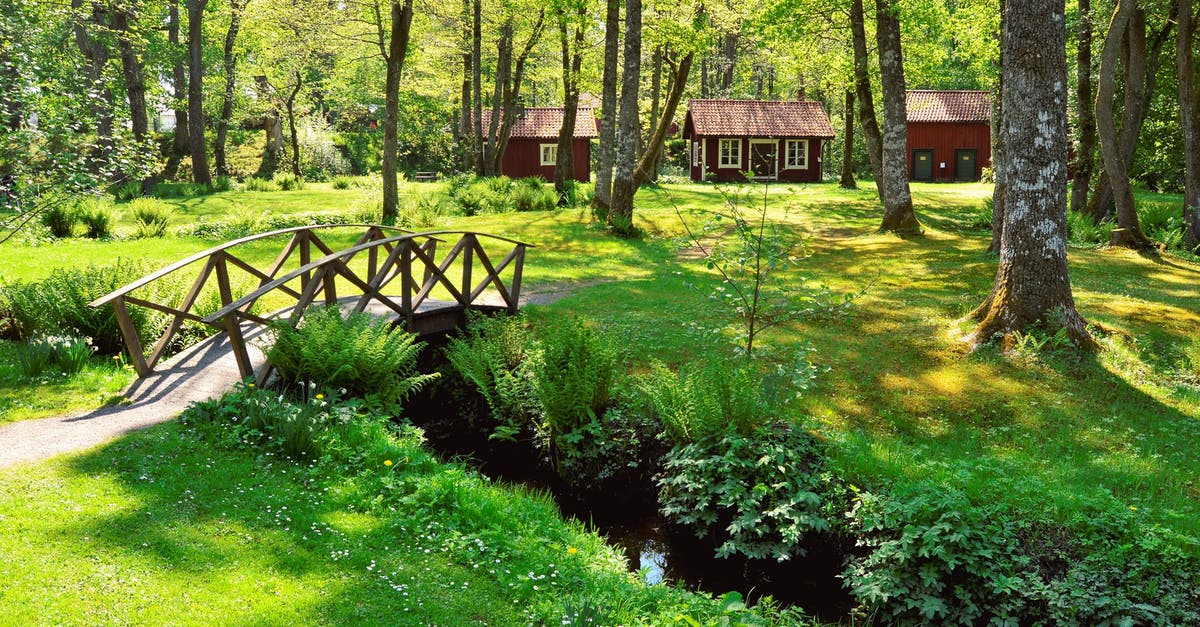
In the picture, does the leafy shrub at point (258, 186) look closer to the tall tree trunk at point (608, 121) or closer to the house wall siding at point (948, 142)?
the tall tree trunk at point (608, 121)

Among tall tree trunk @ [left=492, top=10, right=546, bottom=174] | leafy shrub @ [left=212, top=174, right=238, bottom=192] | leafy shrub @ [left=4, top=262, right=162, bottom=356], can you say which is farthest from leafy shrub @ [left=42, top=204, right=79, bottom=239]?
tall tree trunk @ [left=492, top=10, right=546, bottom=174]

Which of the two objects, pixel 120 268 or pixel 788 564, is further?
pixel 120 268

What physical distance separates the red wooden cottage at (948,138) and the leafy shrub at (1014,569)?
137 ft

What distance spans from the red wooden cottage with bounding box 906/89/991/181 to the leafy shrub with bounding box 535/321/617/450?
40.1m

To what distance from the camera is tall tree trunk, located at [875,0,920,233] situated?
16938mm

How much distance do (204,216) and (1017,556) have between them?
2054 cm

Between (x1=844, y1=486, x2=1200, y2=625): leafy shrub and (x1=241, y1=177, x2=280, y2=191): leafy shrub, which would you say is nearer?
(x1=844, y1=486, x2=1200, y2=625): leafy shrub

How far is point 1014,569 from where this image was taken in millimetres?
5602

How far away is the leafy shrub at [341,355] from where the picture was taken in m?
7.90

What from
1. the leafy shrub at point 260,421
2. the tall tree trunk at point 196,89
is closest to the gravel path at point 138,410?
the leafy shrub at point 260,421

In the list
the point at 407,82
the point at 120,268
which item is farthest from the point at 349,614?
the point at 407,82

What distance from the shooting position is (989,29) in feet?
69.7

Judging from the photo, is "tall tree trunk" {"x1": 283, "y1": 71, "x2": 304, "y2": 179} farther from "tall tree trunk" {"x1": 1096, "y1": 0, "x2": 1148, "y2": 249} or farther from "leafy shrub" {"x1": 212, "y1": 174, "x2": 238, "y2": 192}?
"tall tree trunk" {"x1": 1096, "y1": 0, "x2": 1148, "y2": 249}

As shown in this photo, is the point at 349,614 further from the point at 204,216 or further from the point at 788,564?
the point at 204,216
